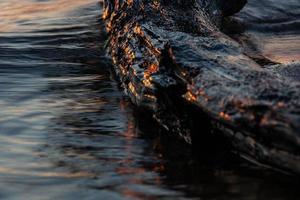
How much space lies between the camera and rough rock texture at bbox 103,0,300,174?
2.10 m

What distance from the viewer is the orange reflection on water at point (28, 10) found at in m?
5.88

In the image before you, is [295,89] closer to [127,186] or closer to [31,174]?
[127,186]

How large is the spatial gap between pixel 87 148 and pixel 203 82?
2.05 ft

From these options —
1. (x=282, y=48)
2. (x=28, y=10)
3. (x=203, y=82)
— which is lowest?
(x=282, y=48)

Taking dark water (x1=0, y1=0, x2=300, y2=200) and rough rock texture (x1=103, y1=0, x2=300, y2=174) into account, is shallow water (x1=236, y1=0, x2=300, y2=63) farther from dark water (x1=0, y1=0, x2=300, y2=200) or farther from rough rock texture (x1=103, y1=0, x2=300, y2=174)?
dark water (x1=0, y1=0, x2=300, y2=200)

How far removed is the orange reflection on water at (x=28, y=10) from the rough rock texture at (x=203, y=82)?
2.01 meters

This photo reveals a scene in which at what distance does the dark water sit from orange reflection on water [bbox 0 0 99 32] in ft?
3.52

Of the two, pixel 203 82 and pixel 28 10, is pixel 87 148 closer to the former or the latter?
pixel 203 82

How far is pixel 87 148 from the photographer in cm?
273


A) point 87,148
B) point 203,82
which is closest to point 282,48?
point 203,82

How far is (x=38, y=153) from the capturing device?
8.75 ft

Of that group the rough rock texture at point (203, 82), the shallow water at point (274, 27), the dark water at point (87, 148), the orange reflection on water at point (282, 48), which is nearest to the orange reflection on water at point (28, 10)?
the dark water at point (87, 148)

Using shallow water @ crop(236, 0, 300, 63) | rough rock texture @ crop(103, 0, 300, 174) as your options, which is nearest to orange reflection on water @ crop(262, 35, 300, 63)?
shallow water @ crop(236, 0, 300, 63)

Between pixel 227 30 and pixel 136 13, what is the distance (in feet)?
5.75
